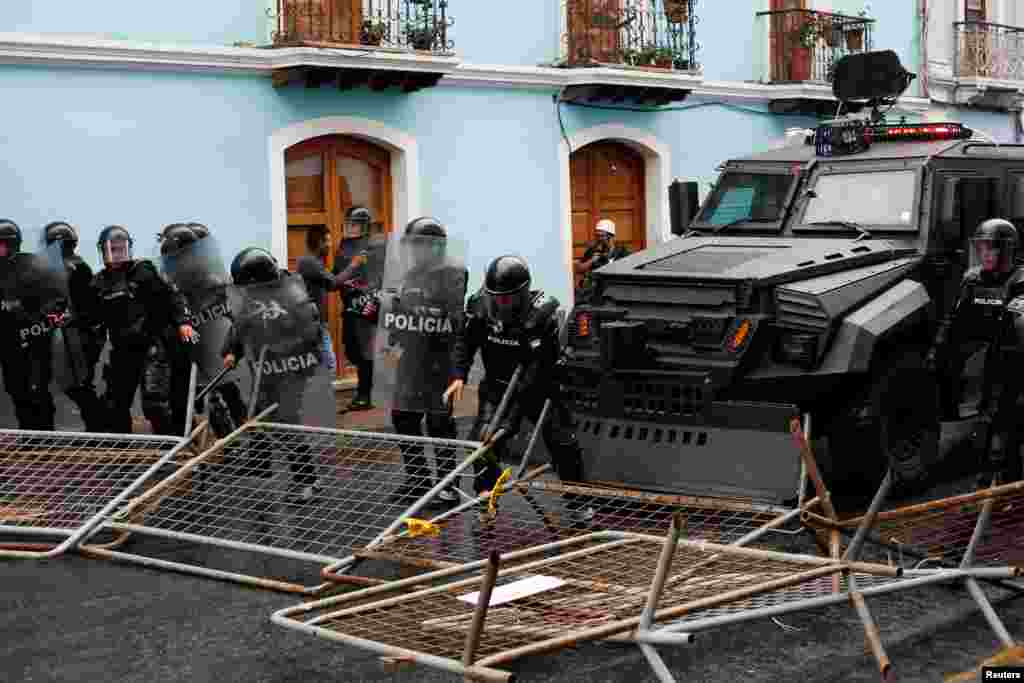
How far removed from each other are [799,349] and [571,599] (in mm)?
3228

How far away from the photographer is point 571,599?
5398mm

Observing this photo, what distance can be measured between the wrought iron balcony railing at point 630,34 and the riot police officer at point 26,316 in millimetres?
7857

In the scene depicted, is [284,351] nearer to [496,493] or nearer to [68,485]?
[68,485]

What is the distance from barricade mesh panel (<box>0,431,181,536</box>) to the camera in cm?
775

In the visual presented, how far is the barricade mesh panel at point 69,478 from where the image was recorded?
775cm

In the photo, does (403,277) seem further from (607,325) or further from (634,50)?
(634,50)

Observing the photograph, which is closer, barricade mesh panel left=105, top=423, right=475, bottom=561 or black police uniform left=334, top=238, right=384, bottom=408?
barricade mesh panel left=105, top=423, right=475, bottom=561

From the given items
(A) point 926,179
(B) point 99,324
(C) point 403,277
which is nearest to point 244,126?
(B) point 99,324

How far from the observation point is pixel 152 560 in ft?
23.9

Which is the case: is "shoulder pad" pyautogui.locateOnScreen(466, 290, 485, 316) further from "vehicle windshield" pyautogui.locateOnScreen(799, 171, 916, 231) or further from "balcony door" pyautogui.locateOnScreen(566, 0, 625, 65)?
"balcony door" pyautogui.locateOnScreen(566, 0, 625, 65)

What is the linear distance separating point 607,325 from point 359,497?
1.78m

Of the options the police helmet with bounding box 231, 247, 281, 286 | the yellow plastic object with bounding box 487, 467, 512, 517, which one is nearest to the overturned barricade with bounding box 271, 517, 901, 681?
the yellow plastic object with bounding box 487, 467, 512, 517

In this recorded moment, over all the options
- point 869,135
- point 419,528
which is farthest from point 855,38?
point 419,528

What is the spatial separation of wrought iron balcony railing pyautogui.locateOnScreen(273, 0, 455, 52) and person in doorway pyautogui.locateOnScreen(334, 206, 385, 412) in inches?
93.7
